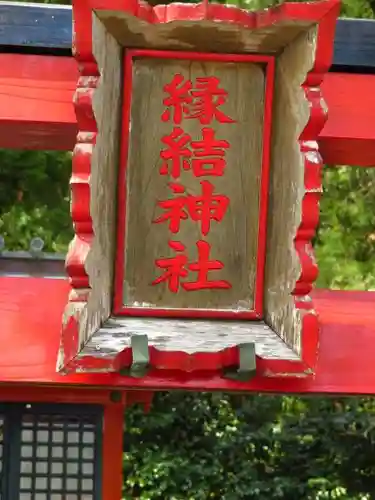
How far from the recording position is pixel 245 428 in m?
7.78

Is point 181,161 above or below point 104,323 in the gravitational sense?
above

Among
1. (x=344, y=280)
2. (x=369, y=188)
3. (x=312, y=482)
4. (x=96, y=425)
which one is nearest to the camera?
(x=96, y=425)

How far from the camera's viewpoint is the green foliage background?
6.40 meters

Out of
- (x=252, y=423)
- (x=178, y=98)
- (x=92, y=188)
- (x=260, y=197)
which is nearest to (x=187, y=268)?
(x=260, y=197)

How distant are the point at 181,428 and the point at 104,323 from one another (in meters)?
4.90

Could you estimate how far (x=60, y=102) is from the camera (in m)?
3.11

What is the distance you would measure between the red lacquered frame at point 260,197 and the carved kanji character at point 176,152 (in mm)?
126

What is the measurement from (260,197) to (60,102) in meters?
0.73

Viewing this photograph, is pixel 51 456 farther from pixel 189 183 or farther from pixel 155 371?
pixel 189 183

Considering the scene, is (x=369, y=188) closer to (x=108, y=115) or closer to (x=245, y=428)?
(x=245, y=428)

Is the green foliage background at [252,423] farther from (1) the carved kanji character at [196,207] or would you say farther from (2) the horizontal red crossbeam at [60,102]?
(1) the carved kanji character at [196,207]

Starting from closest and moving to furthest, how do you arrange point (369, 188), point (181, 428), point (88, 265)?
point (88, 265) → point (369, 188) → point (181, 428)

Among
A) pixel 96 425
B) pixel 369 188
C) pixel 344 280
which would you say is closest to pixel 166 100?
pixel 96 425

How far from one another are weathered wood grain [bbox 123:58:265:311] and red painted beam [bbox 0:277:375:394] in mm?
256
